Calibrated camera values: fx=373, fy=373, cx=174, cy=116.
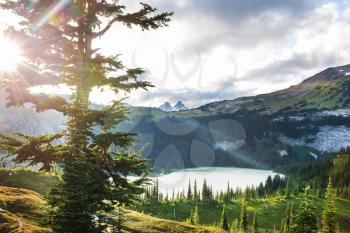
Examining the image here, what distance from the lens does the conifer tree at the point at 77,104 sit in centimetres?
1916

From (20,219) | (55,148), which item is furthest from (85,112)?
(20,219)

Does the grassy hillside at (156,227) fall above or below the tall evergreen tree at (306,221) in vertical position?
above

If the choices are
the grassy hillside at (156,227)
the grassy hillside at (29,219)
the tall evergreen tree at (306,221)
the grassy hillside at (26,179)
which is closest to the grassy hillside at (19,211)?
the grassy hillside at (29,219)

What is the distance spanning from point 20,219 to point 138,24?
50.1 feet

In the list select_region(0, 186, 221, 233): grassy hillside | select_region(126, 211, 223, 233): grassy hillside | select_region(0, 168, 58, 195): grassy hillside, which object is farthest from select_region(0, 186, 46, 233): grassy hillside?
select_region(0, 168, 58, 195): grassy hillside

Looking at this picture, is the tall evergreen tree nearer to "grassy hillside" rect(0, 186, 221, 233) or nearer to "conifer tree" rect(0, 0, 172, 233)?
"grassy hillside" rect(0, 186, 221, 233)

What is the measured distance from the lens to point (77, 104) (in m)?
20.9

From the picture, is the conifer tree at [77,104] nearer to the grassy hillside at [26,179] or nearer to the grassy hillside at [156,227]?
the grassy hillside at [156,227]

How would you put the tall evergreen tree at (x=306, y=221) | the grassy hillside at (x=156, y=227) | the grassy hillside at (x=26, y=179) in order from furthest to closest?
the tall evergreen tree at (x=306, y=221), the grassy hillside at (x=26, y=179), the grassy hillside at (x=156, y=227)

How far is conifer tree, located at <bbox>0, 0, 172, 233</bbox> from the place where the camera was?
19.2m

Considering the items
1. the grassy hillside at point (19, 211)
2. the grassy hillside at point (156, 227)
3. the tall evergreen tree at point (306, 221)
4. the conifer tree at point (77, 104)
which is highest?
the conifer tree at point (77, 104)

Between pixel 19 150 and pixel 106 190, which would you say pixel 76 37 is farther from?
pixel 106 190

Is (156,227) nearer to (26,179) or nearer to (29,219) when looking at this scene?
(29,219)

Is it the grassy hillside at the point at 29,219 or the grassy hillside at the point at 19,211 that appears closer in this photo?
the grassy hillside at the point at 19,211
